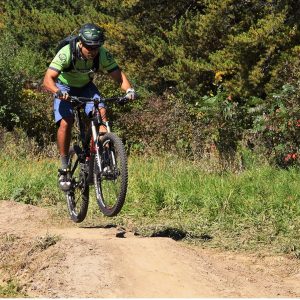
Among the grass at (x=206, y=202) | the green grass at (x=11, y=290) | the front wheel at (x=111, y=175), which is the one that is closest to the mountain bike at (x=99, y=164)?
the front wheel at (x=111, y=175)

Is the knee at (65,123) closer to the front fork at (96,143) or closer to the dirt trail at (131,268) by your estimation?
the front fork at (96,143)

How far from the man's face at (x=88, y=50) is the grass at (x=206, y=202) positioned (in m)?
2.02

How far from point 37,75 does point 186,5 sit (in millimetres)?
5561

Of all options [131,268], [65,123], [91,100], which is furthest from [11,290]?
[65,123]

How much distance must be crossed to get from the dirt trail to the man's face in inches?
73.9

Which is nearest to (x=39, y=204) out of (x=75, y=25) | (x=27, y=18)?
(x=75, y=25)

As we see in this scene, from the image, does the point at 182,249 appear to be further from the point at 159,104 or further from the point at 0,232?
the point at 159,104

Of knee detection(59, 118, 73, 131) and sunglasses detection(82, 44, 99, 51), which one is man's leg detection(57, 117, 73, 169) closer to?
knee detection(59, 118, 73, 131)

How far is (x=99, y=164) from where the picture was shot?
6.62 meters

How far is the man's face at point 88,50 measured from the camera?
665 centimetres

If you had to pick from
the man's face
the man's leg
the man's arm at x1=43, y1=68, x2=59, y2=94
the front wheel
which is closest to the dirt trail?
the front wheel

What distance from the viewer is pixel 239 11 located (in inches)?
726

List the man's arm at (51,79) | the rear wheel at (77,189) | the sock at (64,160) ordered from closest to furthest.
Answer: the man's arm at (51,79) → the rear wheel at (77,189) → the sock at (64,160)

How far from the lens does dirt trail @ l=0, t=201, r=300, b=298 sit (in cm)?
500
